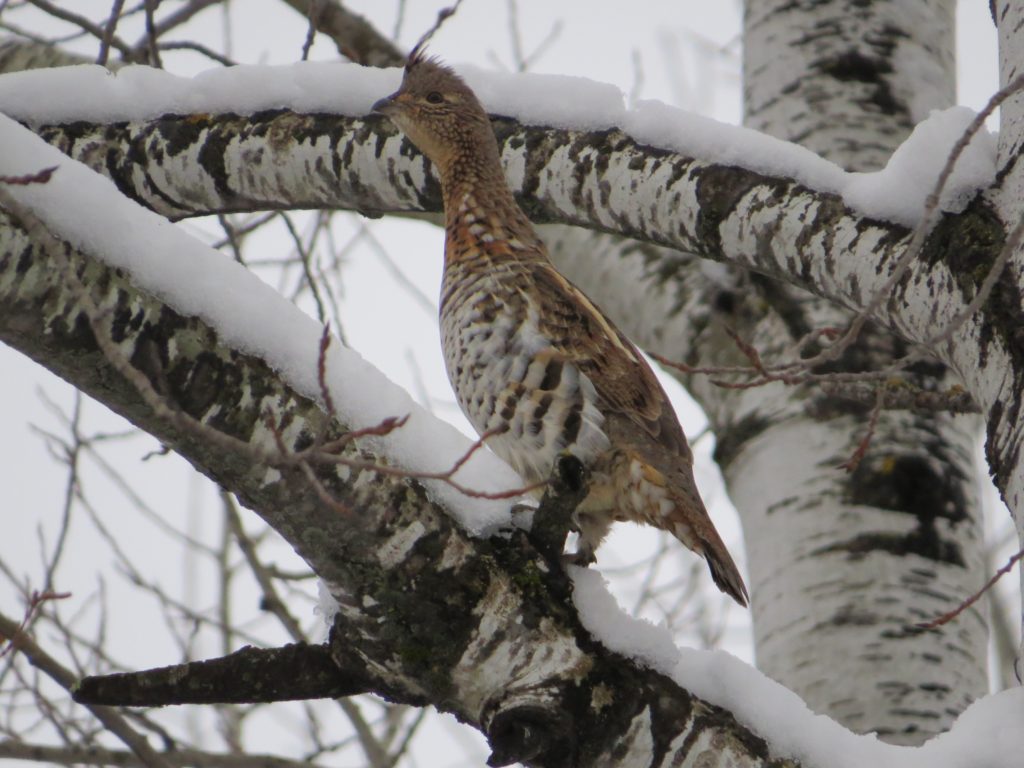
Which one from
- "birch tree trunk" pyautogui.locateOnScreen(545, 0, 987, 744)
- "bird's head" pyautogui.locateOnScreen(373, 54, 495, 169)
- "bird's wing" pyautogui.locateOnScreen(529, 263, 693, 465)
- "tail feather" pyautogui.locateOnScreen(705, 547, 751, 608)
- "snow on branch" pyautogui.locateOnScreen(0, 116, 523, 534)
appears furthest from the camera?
"bird's head" pyautogui.locateOnScreen(373, 54, 495, 169)

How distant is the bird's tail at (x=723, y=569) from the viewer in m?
3.17

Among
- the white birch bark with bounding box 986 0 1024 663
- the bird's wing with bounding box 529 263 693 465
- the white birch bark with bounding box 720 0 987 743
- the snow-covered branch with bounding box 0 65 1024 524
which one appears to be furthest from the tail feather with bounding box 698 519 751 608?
the white birch bark with bounding box 986 0 1024 663

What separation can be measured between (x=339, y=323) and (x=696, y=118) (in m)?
1.90

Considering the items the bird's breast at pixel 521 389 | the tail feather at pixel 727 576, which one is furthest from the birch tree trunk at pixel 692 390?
the tail feather at pixel 727 576

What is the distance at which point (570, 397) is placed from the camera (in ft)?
10.7

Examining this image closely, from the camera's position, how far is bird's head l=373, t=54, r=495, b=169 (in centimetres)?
377

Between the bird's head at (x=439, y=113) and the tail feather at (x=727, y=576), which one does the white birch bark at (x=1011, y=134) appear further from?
the bird's head at (x=439, y=113)

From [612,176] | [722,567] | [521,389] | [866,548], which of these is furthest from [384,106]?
[866,548]

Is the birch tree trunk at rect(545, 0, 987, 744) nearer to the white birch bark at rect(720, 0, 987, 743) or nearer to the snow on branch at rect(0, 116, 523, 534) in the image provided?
the white birch bark at rect(720, 0, 987, 743)

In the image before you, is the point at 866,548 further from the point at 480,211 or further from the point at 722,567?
the point at 480,211

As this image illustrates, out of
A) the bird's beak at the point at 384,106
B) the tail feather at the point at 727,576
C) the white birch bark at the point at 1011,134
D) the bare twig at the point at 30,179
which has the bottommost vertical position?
the bare twig at the point at 30,179

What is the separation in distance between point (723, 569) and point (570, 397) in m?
Answer: 0.60

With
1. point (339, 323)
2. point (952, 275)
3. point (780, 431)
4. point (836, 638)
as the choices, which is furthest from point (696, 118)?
point (339, 323)

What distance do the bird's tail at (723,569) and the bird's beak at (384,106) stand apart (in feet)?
5.02
